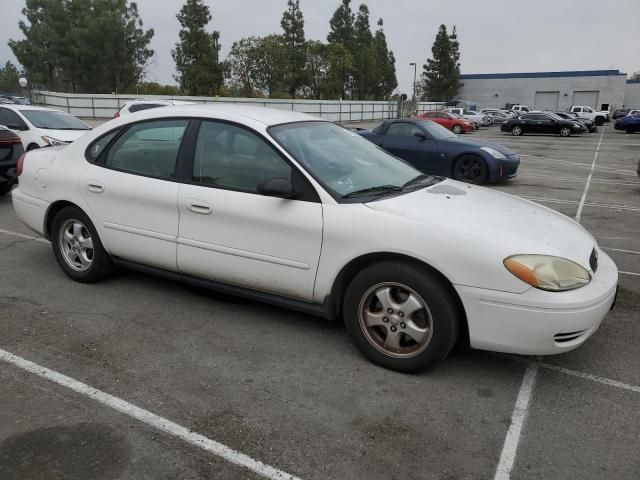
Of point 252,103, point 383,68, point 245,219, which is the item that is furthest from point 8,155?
point 383,68

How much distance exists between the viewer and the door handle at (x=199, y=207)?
3787mm

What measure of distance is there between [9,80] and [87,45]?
61233mm

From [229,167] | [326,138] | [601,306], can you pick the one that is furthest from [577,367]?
A: [229,167]

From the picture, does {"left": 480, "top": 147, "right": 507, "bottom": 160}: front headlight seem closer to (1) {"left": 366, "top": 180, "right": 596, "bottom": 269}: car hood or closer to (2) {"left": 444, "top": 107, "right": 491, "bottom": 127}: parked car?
(1) {"left": 366, "top": 180, "right": 596, "bottom": 269}: car hood

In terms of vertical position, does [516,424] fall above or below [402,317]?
below

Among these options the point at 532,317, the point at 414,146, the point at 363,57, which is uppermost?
the point at 363,57

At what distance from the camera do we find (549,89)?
3046 inches

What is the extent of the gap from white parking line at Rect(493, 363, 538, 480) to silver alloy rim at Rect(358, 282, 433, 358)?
2.01ft

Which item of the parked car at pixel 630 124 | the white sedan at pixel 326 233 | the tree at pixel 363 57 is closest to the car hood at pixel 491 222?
the white sedan at pixel 326 233

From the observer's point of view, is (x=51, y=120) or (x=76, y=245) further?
(x=51, y=120)

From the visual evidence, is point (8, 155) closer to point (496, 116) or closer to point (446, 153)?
point (446, 153)

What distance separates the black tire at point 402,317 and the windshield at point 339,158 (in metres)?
0.63

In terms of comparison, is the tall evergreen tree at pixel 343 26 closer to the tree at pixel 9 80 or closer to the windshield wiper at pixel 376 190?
the tree at pixel 9 80

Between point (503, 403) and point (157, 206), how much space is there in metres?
2.74
